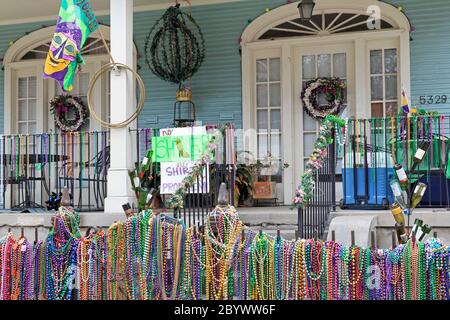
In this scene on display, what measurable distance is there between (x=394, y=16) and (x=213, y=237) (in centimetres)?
544

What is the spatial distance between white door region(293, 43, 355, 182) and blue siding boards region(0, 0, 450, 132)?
2.98ft

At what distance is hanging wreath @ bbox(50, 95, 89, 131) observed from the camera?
9.73 metres

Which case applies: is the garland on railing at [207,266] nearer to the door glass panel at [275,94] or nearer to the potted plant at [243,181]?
the potted plant at [243,181]

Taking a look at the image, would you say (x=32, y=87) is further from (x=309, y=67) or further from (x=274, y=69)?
(x=309, y=67)

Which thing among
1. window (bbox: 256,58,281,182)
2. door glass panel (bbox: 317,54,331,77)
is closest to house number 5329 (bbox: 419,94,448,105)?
door glass panel (bbox: 317,54,331,77)

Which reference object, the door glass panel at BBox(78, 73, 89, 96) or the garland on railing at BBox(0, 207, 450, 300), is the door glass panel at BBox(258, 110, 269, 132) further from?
the garland on railing at BBox(0, 207, 450, 300)

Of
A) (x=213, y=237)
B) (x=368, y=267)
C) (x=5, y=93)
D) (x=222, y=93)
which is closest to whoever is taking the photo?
(x=368, y=267)

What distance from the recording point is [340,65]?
8.73m

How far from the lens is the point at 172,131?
6.75m

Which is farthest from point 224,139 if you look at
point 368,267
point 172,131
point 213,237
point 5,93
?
point 5,93

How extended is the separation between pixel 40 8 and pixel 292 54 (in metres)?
4.33

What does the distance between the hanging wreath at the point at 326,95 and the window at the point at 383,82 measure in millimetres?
479
